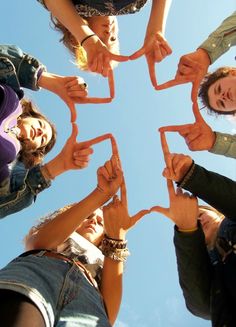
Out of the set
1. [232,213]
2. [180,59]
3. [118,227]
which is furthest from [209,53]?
[118,227]

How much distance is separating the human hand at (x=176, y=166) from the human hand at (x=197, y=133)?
8.2 inches

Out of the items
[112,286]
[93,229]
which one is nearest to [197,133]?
[93,229]

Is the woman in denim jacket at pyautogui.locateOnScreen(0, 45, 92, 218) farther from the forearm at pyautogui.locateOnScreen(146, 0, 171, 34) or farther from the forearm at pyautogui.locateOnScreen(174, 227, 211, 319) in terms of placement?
the forearm at pyautogui.locateOnScreen(174, 227, 211, 319)

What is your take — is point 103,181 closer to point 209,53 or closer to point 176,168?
point 176,168

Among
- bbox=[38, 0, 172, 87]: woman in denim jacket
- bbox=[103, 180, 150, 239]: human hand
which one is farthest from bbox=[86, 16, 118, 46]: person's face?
bbox=[103, 180, 150, 239]: human hand

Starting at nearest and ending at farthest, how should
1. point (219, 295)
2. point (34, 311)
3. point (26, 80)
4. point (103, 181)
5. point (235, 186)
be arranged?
point (34, 311), point (219, 295), point (235, 186), point (26, 80), point (103, 181)

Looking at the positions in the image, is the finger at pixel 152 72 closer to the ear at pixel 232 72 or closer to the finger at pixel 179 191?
the finger at pixel 179 191

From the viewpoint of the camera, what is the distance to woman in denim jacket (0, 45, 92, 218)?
2754mm

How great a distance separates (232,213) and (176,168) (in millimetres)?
448

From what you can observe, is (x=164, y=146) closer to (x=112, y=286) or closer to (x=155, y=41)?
(x=155, y=41)

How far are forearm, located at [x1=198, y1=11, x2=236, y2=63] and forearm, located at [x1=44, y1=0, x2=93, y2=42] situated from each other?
86 centimetres

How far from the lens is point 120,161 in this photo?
317 cm

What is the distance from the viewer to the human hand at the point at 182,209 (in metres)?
2.65

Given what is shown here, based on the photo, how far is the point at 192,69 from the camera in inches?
116
